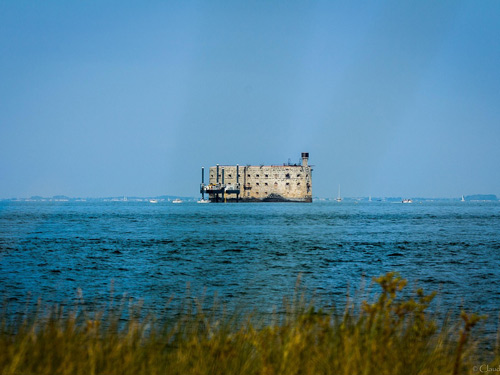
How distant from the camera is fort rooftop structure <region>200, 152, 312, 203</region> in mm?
122438

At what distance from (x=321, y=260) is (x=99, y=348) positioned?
1913 cm

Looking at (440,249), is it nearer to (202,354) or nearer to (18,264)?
(18,264)

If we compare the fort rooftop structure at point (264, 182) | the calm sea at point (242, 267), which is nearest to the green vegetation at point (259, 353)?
the calm sea at point (242, 267)

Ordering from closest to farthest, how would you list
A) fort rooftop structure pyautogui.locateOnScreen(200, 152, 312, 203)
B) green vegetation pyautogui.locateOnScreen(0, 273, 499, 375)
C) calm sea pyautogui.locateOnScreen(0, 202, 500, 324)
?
green vegetation pyautogui.locateOnScreen(0, 273, 499, 375) → calm sea pyautogui.locateOnScreen(0, 202, 500, 324) → fort rooftop structure pyautogui.locateOnScreen(200, 152, 312, 203)

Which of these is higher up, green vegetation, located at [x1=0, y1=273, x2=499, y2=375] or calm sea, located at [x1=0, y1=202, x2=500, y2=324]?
green vegetation, located at [x1=0, y1=273, x2=499, y2=375]

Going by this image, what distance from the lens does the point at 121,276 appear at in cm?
1917

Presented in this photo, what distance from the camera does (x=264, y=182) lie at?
122812 millimetres

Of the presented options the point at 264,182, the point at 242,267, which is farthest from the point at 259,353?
the point at 264,182

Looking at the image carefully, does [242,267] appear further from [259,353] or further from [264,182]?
[264,182]

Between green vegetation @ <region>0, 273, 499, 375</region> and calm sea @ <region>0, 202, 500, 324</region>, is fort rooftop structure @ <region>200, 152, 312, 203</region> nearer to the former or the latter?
calm sea @ <region>0, 202, 500, 324</region>

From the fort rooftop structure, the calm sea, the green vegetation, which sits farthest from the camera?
the fort rooftop structure

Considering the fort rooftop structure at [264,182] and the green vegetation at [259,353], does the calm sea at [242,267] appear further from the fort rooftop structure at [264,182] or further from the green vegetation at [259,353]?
the fort rooftop structure at [264,182]

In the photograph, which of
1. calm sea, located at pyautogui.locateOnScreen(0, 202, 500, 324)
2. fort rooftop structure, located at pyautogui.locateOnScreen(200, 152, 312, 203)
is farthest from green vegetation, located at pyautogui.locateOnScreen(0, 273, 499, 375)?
fort rooftop structure, located at pyautogui.locateOnScreen(200, 152, 312, 203)

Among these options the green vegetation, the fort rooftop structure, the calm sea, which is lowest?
the calm sea
